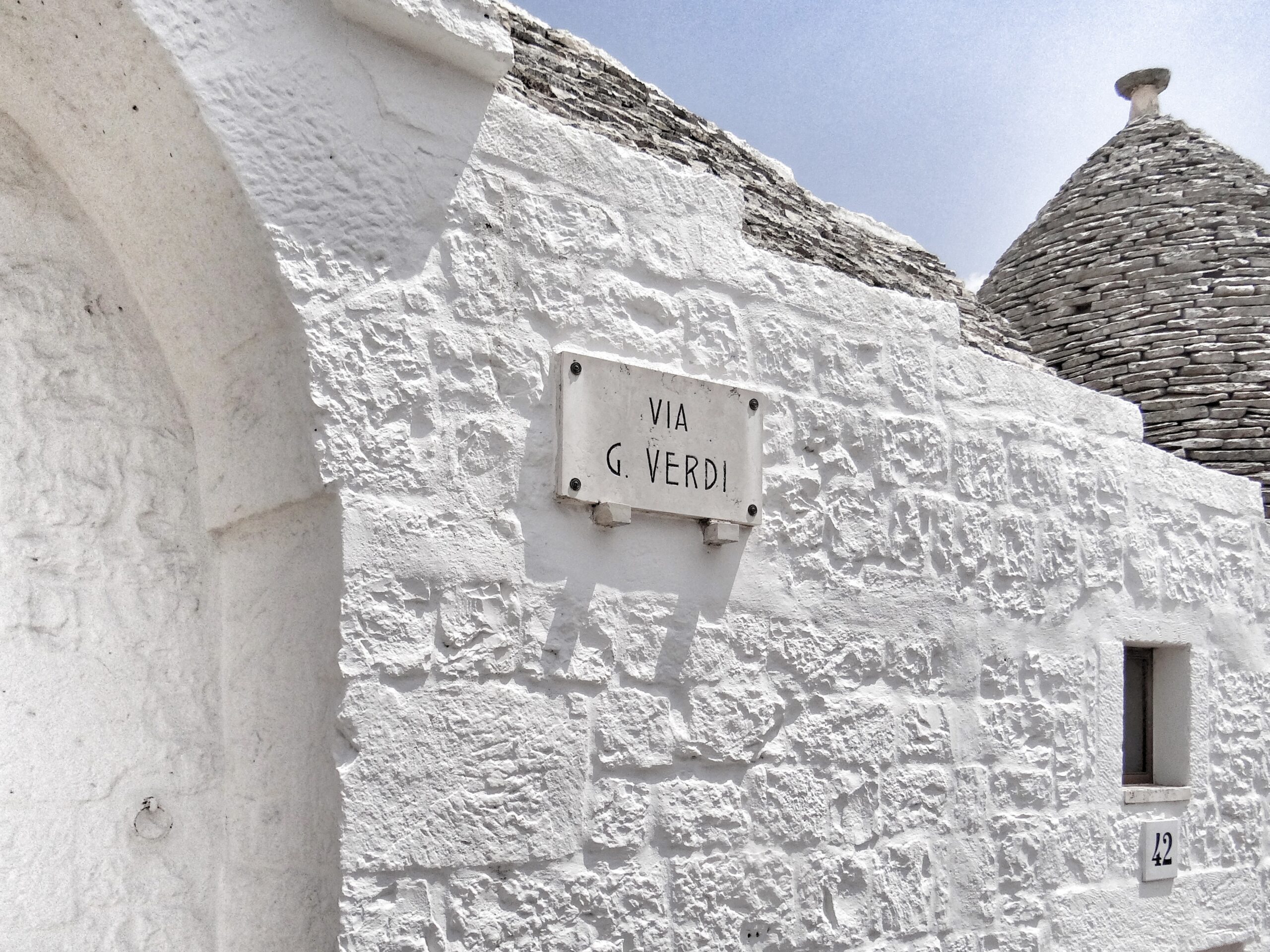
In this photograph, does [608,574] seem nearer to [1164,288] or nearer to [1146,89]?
[1164,288]

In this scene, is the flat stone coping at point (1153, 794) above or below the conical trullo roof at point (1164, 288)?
below

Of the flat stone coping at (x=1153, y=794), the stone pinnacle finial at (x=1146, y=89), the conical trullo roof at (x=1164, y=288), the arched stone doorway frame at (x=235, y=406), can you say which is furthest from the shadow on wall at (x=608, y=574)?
the stone pinnacle finial at (x=1146, y=89)

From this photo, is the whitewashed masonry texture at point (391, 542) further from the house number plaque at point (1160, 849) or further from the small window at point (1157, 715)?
the small window at point (1157, 715)

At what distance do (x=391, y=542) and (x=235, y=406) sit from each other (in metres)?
0.44

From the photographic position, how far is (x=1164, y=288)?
35.2 feet

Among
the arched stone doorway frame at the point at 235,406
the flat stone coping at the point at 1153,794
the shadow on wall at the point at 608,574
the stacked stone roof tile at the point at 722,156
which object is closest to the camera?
the arched stone doorway frame at the point at 235,406

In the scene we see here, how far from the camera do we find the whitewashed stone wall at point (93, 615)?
212 centimetres

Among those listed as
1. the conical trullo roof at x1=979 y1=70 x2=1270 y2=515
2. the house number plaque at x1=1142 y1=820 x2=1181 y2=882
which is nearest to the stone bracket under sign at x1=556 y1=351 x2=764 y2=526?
the house number plaque at x1=1142 y1=820 x2=1181 y2=882

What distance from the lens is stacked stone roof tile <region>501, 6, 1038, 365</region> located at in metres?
3.33

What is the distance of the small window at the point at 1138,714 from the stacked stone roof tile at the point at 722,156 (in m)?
1.25

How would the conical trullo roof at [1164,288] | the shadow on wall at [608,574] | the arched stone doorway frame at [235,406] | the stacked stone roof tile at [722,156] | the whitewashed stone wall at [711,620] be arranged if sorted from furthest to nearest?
the conical trullo roof at [1164,288], the stacked stone roof tile at [722,156], the shadow on wall at [608,574], the whitewashed stone wall at [711,620], the arched stone doorway frame at [235,406]

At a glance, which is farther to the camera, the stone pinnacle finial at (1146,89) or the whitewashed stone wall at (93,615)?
the stone pinnacle finial at (1146,89)

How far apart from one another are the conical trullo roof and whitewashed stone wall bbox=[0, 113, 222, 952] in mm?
9318

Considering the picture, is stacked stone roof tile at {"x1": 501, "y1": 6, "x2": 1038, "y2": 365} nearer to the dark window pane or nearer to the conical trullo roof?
the dark window pane
